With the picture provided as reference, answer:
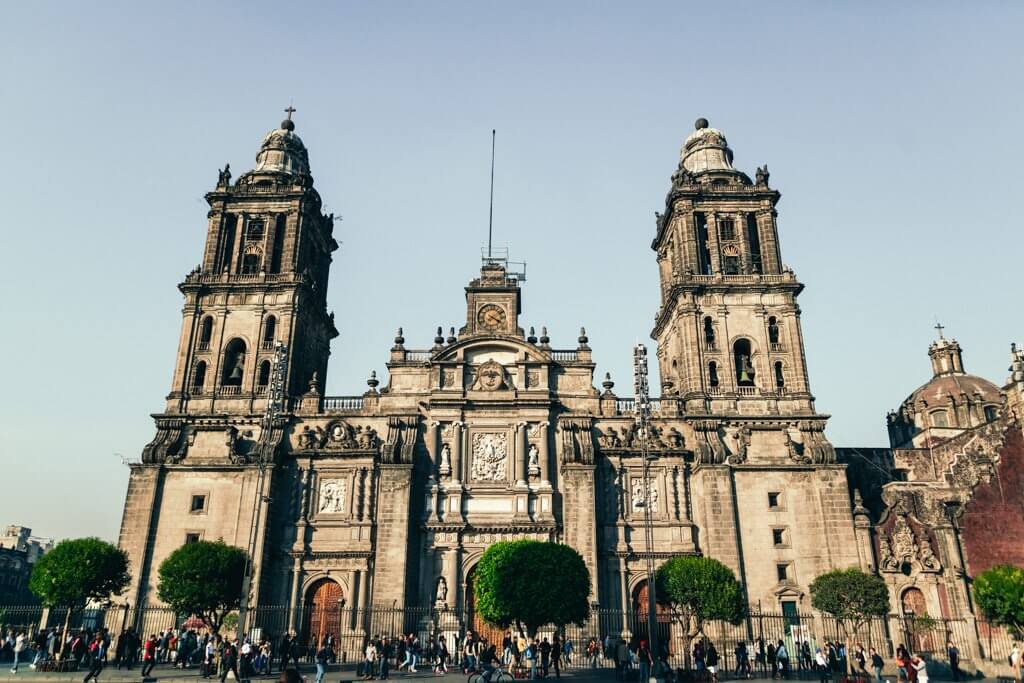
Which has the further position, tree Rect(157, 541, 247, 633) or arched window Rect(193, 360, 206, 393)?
arched window Rect(193, 360, 206, 393)

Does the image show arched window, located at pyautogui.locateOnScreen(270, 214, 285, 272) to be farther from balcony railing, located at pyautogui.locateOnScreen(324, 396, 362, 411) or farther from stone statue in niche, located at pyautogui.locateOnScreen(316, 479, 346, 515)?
stone statue in niche, located at pyautogui.locateOnScreen(316, 479, 346, 515)

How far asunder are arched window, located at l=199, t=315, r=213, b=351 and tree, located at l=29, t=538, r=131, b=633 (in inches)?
526

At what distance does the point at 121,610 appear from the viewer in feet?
117

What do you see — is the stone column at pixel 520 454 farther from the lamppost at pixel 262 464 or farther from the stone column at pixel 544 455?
the lamppost at pixel 262 464

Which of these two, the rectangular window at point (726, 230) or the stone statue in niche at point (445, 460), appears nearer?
the stone statue in niche at point (445, 460)

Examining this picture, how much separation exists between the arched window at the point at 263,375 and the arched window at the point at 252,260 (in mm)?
6355

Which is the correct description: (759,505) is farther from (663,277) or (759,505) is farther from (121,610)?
(121,610)

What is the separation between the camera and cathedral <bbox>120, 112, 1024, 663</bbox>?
3700cm

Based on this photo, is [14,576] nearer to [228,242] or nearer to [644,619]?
[228,242]

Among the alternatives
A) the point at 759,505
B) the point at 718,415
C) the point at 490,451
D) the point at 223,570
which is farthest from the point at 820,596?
the point at 223,570

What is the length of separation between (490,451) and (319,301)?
654 inches

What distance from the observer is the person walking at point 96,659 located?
22.7 m

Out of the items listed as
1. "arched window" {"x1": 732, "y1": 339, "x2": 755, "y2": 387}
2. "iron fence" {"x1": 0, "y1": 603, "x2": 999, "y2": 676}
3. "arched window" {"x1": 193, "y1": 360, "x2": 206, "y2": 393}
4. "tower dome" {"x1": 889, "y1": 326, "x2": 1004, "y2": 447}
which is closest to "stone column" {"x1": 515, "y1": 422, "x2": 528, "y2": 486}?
"iron fence" {"x1": 0, "y1": 603, "x2": 999, "y2": 676}

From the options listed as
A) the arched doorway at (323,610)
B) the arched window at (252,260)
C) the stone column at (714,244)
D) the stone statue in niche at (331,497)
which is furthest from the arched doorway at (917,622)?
the arched window at (252,260)
